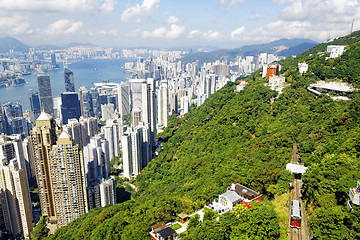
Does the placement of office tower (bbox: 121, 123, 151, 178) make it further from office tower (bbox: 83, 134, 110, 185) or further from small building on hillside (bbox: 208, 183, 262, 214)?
small building on hillside (bbox: 208, 183, 262, 214)

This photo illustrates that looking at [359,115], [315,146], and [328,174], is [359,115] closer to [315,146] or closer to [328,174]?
[315,146]

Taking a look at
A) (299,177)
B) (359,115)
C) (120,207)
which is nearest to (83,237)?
(120,207)

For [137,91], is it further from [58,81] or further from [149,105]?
[58,81]

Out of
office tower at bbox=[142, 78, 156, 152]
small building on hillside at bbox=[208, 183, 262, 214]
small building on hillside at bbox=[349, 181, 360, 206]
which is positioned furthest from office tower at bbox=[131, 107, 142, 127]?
small building on hillside at bbox=[349, 181, 360, 206]

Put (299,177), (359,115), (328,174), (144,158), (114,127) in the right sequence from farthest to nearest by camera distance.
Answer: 1. (114,127)
2. (144,158)
3. (359,115)
4. (299,177)
5. (328,174)

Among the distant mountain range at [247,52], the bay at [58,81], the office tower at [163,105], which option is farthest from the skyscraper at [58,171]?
the distant mountain range at [247,52]

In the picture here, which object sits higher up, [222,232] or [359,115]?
[359,115]
